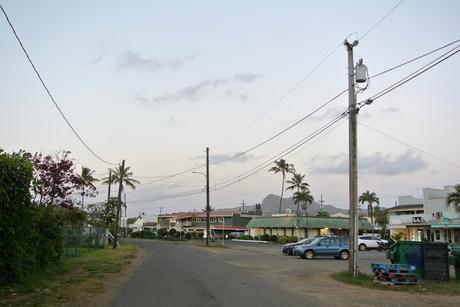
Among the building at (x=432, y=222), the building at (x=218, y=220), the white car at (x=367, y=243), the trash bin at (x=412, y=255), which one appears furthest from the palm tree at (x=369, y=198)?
the trash bin at (x=412, y=255)

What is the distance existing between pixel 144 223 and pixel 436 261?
145 m

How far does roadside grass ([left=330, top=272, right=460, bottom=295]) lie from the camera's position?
1592 cm

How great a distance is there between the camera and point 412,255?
758 inches

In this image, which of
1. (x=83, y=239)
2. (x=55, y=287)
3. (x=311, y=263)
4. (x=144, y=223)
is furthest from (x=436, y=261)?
(x=144, y=223)

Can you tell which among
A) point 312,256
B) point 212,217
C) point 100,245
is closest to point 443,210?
point 312,256

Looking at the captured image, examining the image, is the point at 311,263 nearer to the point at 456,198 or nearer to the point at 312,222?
the point at 456,198

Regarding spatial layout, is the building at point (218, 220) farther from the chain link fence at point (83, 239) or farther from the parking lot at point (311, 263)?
the parking lot at point (311, 263)

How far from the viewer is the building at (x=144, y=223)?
153 meters

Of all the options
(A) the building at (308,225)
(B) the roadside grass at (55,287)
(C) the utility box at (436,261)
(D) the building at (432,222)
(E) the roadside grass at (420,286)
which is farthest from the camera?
(A) the building at (308,225)

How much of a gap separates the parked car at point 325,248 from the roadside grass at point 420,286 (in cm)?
1584

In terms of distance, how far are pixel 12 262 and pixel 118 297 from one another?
372 centimetres

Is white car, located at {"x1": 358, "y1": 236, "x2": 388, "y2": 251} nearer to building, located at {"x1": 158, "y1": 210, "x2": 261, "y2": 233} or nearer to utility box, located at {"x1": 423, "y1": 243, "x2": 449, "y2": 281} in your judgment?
utility box, located at {"x1": 423, "y1": 243, "x2": 449, "y2": 281}

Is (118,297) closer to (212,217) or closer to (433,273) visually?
(433,273)

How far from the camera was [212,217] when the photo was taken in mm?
116750
